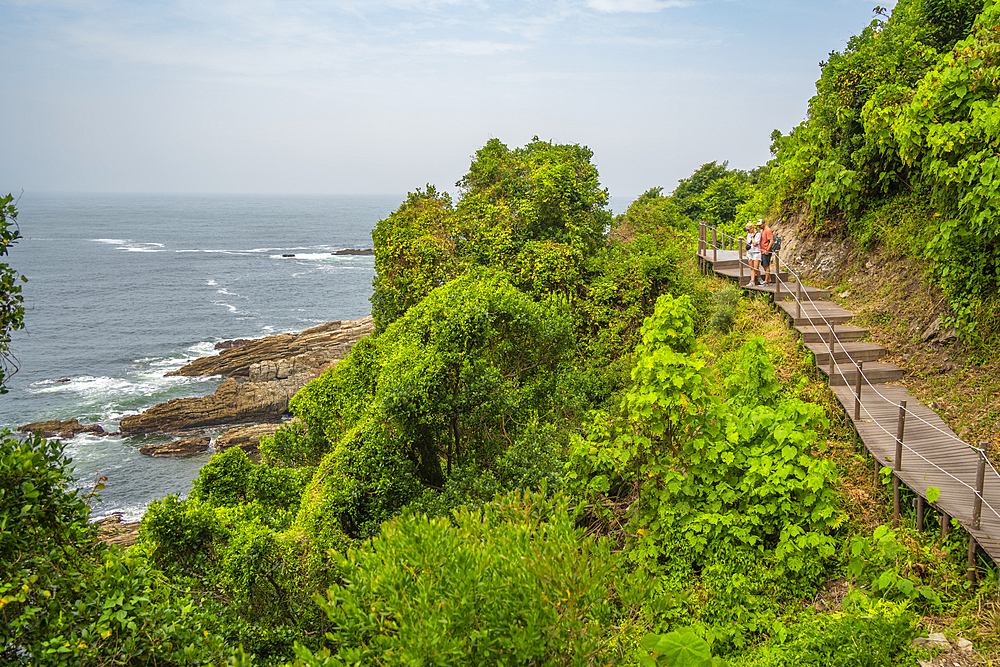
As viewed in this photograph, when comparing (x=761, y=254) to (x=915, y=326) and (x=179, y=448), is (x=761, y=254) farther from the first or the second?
(x=179, y=448)

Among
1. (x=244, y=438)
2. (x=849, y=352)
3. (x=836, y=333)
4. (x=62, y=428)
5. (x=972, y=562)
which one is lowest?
(x=62, y=428)

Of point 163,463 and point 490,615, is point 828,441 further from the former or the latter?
point 163,463

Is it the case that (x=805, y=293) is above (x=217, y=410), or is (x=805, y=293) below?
A: above

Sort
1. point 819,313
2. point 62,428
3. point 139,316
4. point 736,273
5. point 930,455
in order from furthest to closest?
point 139,316, point 62,428, point 736,273, point 819,313, point 930,455

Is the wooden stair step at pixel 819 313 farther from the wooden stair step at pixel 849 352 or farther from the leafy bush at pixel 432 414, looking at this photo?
the leafy bush at pixel 432 414


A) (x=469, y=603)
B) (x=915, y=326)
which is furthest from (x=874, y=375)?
(x=469, y=603)

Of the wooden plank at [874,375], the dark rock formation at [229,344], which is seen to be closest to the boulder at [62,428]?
the dark rock formation at [229,344]

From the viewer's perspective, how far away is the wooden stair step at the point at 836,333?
440 inches

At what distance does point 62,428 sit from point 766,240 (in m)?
36.3

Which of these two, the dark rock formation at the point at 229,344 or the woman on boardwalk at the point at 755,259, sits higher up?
the woman on boardwalk at the point at 755,259

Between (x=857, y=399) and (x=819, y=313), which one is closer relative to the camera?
(x=857, y=399)

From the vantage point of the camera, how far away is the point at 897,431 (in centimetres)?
797

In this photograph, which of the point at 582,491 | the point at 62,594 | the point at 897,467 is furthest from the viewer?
the point at 582,491

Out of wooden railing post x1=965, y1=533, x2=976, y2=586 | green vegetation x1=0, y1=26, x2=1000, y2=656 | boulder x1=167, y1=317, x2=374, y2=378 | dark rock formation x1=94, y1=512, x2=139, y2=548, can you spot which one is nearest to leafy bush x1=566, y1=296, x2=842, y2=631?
green vegetation x1=0, y1=26, x2=1000, y2=656
